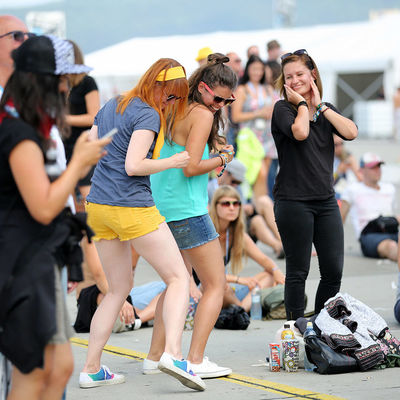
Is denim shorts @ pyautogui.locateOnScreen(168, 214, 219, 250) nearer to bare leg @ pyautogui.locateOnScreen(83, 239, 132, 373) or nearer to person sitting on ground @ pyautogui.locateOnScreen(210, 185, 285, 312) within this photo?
bare leg @ pyautogui.locateOnScreen(83, 239, 132, 373)

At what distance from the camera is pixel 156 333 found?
5.35 m

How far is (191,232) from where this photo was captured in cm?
519

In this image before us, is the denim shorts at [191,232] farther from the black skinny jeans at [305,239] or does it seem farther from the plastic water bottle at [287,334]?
the plastic water bottle at [287,334]

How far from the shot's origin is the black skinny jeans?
5.68 metres

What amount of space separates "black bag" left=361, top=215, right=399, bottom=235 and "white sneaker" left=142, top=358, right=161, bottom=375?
5.46 metres

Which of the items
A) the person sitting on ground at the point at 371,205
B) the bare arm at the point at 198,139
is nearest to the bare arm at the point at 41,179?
the bare arm at the point at 198,139

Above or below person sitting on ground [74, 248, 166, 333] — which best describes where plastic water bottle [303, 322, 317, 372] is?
above

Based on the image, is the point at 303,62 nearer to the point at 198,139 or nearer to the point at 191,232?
the point at 198,139

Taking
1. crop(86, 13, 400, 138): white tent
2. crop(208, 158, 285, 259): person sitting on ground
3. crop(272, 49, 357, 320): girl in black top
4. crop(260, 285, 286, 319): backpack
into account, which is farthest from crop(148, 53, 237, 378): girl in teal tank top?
crop(86, 13, 400, 138): white tent

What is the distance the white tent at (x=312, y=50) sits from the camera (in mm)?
29266

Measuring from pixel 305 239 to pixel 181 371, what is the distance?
137 centimetres

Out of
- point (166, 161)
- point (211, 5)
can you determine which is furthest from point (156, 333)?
point (211, 5)

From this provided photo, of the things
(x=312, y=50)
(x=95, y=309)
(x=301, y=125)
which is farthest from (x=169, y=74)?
(x=312, y=50)

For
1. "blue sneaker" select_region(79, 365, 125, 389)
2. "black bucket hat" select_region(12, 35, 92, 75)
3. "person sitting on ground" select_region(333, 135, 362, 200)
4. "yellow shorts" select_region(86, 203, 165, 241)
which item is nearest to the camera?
"black bucket hat" select_region(12, 35, 92, 75)
